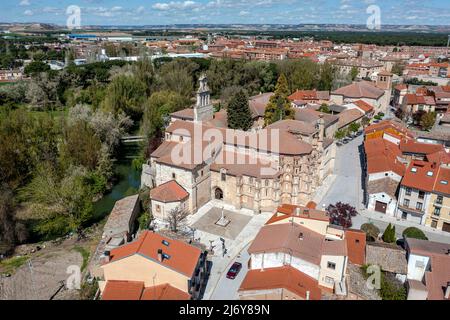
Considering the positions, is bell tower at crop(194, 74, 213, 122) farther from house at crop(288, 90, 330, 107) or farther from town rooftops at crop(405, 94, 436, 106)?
town rooftops at crop(405, 94, 436, 106)

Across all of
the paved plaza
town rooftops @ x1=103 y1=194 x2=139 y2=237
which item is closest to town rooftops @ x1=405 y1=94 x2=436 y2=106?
the paved plaza

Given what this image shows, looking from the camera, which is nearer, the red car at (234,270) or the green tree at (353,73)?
the red car at (234,270)

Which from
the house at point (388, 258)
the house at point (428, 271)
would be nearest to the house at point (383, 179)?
the house at point (388, 258)

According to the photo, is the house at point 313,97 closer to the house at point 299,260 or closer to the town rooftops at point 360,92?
the town rooftops at point 360,92

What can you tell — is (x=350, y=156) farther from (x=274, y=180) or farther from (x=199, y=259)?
(x=199, y=259)

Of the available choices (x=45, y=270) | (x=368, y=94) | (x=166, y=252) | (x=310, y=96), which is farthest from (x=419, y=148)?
(x=45, y=270)

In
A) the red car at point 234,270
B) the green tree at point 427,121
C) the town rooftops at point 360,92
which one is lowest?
the red car at point 234,270
